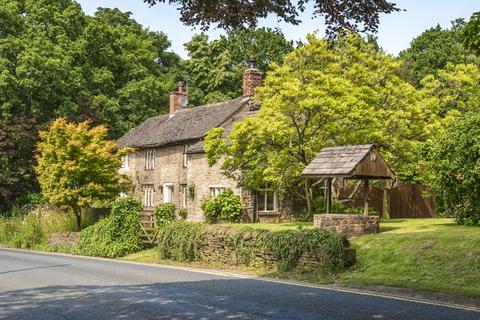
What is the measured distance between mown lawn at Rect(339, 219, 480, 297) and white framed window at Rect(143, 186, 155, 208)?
94.8 ft

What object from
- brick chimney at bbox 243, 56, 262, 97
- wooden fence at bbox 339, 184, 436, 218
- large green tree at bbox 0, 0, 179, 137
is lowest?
wooden fence at bbox 339, 184, 436, 218

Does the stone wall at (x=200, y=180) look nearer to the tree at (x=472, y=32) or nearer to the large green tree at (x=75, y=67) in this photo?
the large green tree at (x=75, y=67)

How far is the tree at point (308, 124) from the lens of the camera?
92.2 ft

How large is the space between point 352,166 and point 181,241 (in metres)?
7.08

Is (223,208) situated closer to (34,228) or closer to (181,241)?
(34,228)

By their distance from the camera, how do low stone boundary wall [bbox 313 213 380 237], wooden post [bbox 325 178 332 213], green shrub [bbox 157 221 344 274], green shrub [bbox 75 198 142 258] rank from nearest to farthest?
green shrub [bbox 157 221 344 274], low stone boundary wall [bbox 313 213 380 237], wooden post [bbox 325 178 332 213], green shrub [bbox 75 198 142 258]

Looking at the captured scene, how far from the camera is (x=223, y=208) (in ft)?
114

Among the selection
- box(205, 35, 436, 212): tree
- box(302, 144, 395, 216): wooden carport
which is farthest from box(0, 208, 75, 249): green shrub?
box(302, 144, 395, 216): wooden carport

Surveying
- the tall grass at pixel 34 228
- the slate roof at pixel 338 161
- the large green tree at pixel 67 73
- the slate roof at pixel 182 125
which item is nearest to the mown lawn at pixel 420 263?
the slate roof at pixel 338 161

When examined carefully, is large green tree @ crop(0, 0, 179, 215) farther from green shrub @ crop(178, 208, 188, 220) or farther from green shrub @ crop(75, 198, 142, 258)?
green shrub @ crop(75, 198, 142, 258)

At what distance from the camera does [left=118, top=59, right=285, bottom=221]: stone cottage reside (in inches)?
1421

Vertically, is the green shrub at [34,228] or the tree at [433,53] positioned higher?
the tree at [433,53]

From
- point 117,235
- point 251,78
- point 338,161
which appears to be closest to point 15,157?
point 251,78

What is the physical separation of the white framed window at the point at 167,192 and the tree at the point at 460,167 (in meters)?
23.2
